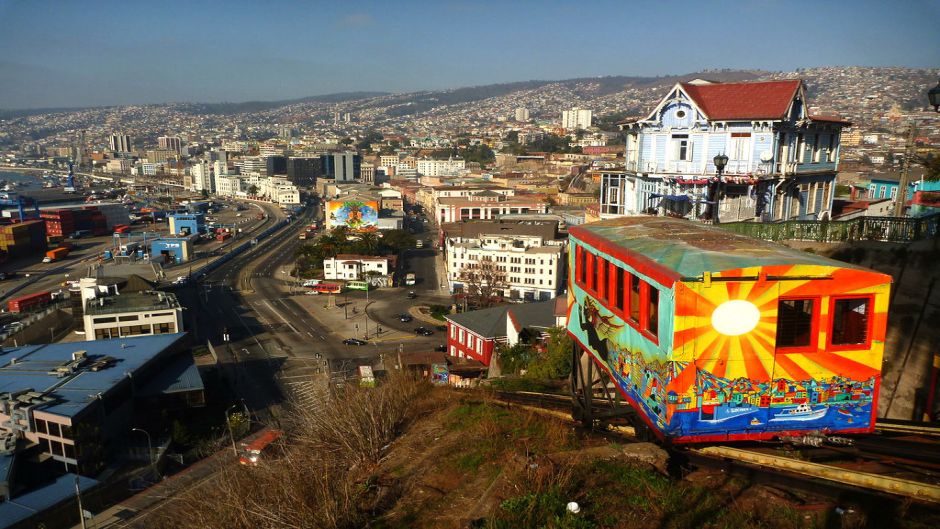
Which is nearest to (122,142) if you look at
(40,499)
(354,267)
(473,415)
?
(354,267)

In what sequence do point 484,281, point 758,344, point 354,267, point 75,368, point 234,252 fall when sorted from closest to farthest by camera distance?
point 758,344 < point 75,368 < point 484,281 < point 354,267 < point 234,252

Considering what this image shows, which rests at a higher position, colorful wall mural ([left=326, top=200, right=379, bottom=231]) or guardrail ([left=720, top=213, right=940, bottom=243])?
guardrail ([left=720, top=213, right=940, bottom=243])

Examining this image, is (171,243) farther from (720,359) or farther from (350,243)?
(720,359)

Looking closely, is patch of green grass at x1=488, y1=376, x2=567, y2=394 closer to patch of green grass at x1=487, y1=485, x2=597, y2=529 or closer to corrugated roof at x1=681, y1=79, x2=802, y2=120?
patch of green grass at x1=487, y1=485, x2=597, y2=529

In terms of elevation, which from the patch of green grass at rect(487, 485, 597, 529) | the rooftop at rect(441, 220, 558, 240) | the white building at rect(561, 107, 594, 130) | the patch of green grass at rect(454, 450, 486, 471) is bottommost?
the rooftop at rect(441, 220, 558, 240)

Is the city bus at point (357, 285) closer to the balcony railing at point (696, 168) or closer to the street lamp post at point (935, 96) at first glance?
the balcony railing at point (696, 168)

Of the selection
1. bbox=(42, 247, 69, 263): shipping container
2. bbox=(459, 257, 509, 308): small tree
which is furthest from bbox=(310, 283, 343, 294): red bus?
bbox=(42, 247, 69, 263): shipping container

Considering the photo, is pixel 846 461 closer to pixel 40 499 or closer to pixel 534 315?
pixel 534 315
